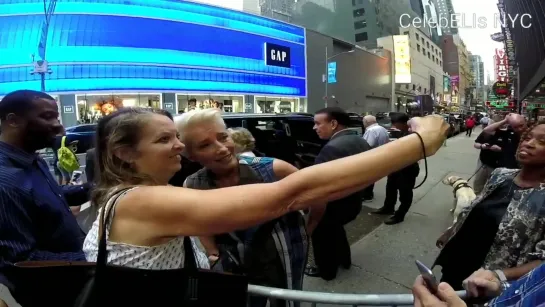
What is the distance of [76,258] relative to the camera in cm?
149

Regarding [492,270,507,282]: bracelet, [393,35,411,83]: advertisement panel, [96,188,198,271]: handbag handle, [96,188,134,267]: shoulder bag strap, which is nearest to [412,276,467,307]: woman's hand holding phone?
[96,188,198,271]: handbag handle

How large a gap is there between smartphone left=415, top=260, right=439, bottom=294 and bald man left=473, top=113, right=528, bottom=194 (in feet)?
15.1

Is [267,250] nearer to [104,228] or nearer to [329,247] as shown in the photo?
[104,228]

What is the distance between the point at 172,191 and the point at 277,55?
133 feet

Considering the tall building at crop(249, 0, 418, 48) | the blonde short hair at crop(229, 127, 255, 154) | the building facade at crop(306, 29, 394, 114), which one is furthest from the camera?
the tall building at crop(249, 0, 418, 48)

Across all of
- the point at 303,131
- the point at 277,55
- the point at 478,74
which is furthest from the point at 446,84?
the point at 303,131

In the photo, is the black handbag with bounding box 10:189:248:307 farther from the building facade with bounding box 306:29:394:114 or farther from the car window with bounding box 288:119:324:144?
the building facade with bounding box 306:29:394:114

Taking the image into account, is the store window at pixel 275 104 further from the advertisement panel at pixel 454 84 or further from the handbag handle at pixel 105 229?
Result: the advertisement panel at pixel 454 84

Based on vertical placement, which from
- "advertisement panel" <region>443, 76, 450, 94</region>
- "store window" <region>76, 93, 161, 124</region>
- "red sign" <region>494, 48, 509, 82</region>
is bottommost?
"store window" <region>76, 93, 161, 124</region>

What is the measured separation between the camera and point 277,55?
130ft

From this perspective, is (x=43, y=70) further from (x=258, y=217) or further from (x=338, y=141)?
(x=258, y=217)

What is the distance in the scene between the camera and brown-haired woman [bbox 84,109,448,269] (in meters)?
0.98

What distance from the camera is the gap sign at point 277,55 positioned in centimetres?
3841

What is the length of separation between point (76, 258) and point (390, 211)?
18.0ft
